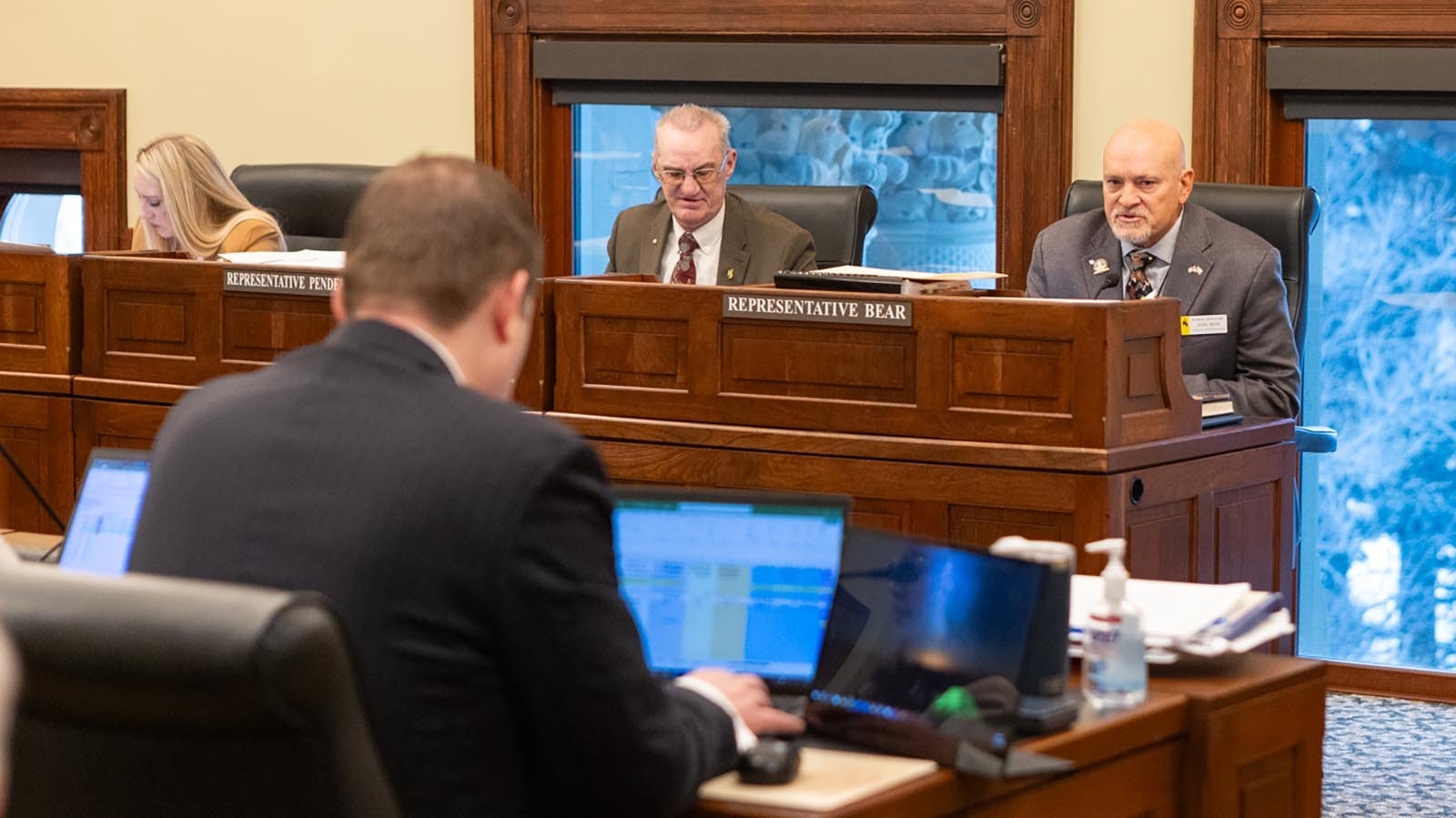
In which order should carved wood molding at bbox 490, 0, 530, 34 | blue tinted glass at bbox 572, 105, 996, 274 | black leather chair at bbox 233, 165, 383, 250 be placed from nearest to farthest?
black leather chair at bbox 233, 165, 383, 250 < blue tinted glass at bbox 572, 105, 996, 274 < carved wood molding at bbox 490, 0, 530, 34

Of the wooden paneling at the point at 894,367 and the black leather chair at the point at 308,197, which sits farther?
the black leather chair at the point at 308,197

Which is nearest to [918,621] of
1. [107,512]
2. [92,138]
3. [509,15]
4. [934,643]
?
[934,643]

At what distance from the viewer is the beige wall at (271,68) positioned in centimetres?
672

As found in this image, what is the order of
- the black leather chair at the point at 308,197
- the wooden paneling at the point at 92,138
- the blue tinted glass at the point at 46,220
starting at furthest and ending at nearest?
the blue tinted glass at the point at 46,220, the wooden paneling at the point at 92,138, the black leather chair at the point at 308,197

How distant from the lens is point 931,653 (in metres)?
2.17

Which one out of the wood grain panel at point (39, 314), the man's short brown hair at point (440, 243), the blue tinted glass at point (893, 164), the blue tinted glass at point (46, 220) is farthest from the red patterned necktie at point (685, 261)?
the man's short brown hair at point (440, 243)

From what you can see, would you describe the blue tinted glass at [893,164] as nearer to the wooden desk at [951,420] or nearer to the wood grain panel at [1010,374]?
the wooden desk at [951,420]

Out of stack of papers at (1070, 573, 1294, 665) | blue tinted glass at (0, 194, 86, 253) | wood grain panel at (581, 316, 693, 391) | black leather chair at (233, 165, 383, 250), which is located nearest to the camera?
stack of papers at (1070, 573, 1294, 665)

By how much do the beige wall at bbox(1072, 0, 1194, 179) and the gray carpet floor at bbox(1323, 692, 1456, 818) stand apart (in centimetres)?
163

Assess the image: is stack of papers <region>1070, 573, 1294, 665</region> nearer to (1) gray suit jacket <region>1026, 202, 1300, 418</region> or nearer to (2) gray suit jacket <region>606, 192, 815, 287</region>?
(1) gray suit jacket <region>1026, 202, 1300, 418</region>

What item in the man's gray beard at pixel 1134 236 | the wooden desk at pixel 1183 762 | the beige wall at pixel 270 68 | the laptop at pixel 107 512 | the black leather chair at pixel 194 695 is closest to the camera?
the black leather chair at pixel 194 695

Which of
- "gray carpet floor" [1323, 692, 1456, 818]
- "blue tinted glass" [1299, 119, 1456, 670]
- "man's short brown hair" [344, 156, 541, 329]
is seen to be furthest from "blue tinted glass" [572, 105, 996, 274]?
"man's short brown hair" [344, 156, 541, 329]

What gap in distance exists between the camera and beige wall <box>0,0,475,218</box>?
672cm

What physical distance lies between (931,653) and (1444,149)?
373 centimetres
